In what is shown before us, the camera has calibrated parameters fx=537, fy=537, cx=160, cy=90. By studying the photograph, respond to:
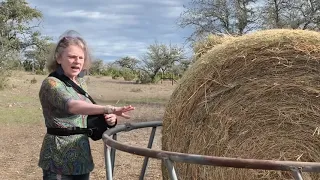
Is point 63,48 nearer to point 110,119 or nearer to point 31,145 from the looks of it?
point 110,119

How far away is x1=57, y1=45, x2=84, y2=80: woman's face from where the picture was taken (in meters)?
3.57

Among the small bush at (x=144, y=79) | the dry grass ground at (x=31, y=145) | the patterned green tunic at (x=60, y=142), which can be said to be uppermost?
the patterned green tunic at (x=60, y=142)

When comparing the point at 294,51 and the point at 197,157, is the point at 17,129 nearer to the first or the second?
the point at 294,51

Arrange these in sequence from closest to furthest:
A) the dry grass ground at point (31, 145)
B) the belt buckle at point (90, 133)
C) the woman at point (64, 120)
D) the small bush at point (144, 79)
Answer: the woman at point (64, 120) < the belt buckle at point (90, 133) < the dry grass ground at point (31, 145) < the small bush at point (144, 79)

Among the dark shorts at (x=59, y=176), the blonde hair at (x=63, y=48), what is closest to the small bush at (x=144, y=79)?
the blonde hair at (x=63, y=48)

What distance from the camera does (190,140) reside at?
367cm

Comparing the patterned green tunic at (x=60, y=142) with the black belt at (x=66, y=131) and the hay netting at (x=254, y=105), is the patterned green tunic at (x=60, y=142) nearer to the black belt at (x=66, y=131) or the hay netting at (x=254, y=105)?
the black belt at (x=66, y=131)

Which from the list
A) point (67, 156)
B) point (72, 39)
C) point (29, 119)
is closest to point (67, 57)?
point (72, 39)

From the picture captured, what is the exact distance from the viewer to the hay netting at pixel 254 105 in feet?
11.4

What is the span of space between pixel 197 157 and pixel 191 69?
1.56 meters

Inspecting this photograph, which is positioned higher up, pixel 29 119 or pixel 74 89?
pixel 74 89

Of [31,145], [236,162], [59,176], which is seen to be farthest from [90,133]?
[31,145]

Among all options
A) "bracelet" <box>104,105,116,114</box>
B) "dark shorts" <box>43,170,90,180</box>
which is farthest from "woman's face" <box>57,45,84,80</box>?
"dark shorts" <box>43,170,90,180</box>

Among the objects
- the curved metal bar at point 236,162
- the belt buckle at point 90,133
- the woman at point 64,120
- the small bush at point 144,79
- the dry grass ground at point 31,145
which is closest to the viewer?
the curved metal bar at point 236,162
